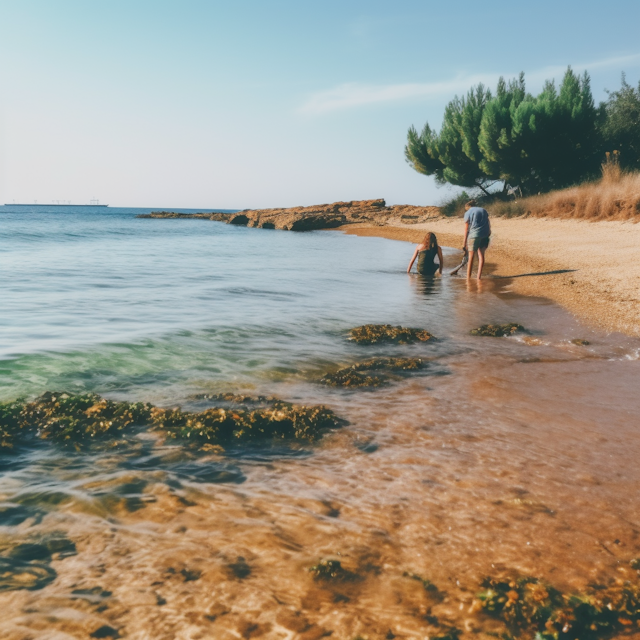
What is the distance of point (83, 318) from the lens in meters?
8.77

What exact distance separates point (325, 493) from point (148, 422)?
179 cm

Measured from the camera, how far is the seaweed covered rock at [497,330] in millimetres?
7622

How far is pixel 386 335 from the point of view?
24.4ft

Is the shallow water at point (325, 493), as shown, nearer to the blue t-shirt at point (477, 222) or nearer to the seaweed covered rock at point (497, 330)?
the seaweed covered rock at point (497, 330)

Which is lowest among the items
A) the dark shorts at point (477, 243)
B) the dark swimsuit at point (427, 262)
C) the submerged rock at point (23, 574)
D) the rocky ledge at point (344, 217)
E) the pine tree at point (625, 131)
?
the submerged rock at point (23, 574)

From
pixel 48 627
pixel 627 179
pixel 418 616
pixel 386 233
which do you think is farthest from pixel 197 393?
pixel 386 233

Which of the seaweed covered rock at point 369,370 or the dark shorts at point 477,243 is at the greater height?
the dark shorts at point 477,243

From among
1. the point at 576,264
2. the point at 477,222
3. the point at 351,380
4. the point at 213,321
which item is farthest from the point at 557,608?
the point at 576,264

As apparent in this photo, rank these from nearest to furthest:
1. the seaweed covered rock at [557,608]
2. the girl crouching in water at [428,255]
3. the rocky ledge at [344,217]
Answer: the seaweed covered rock at [557,608] → the girl crouching in water at [428,255] → the rocky ledge at [344,217]

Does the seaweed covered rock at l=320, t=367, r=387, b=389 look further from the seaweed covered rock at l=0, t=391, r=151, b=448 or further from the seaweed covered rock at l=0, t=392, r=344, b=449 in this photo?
the seaweed covered rock at l=0, t=391, r=151, b=448

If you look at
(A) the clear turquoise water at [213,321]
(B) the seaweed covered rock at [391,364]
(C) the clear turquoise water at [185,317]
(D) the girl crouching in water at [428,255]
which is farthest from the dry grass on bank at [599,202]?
(B) the seaweed covered rock at [391,364]

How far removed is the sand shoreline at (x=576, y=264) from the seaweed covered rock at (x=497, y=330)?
1329 mm

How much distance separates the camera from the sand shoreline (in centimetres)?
916

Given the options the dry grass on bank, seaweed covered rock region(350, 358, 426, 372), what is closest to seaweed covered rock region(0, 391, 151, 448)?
seaweed covered rock region(350, 358, 426, 372)
